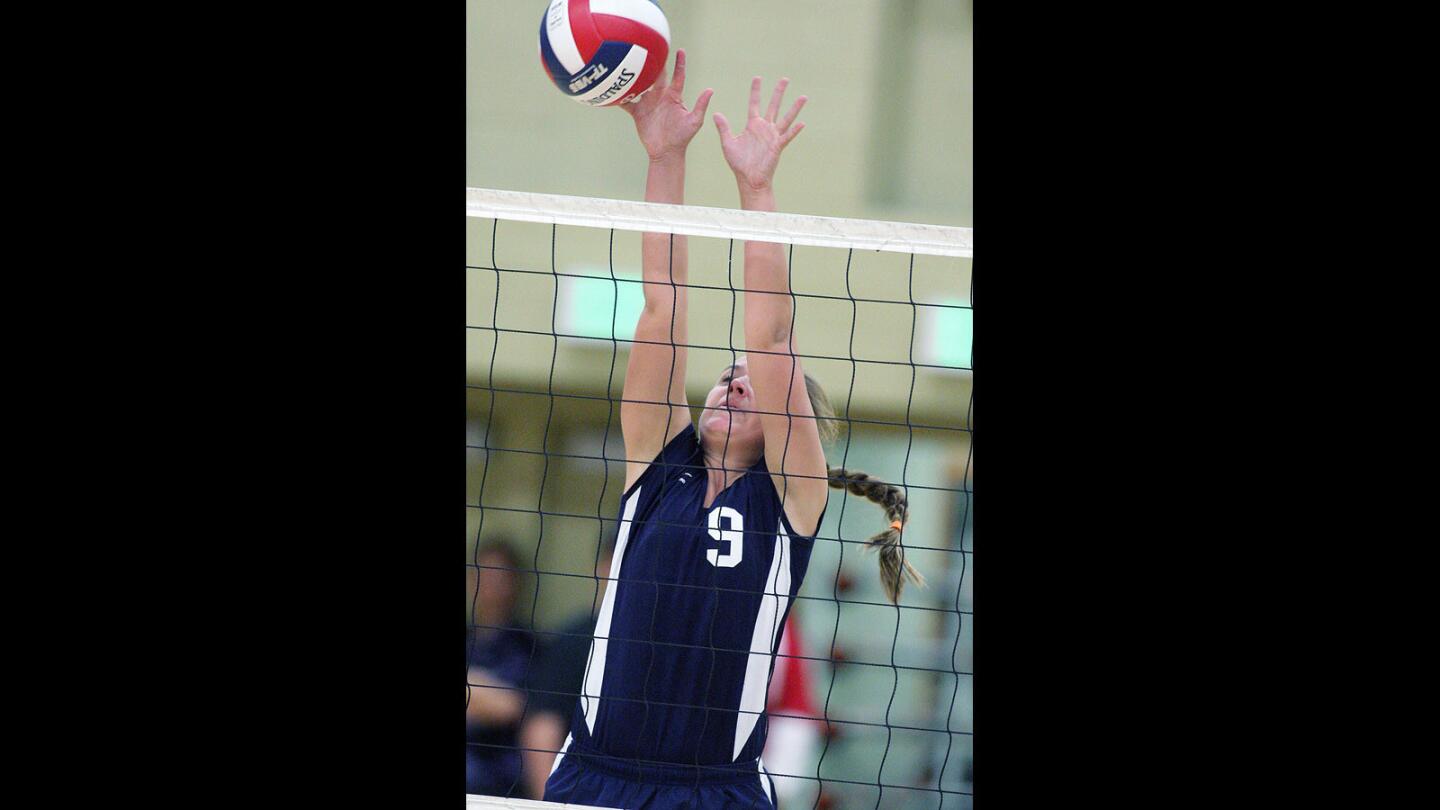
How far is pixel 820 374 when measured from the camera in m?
5.76

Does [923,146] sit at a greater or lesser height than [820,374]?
greater

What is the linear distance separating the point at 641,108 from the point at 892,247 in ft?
2.27

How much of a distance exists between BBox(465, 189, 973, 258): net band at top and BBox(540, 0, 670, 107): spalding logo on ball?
0.92 ft

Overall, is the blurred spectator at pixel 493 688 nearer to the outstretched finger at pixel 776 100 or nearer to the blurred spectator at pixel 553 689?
the blurred spectator at pixel 553 689

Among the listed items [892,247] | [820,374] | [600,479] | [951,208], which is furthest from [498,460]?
[892,247]

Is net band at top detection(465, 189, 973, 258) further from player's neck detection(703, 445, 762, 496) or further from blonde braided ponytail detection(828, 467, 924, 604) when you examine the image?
blonde braided ponytail detection(828, 467, 924, 604)

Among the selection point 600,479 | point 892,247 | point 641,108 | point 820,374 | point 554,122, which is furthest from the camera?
point 554,122

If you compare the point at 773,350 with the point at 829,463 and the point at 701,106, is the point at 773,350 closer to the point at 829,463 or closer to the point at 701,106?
the point at 701,106

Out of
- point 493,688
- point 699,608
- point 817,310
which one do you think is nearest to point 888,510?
point 699,608

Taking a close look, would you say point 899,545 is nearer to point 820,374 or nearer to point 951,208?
point 820,374

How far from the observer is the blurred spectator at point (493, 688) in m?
3.59

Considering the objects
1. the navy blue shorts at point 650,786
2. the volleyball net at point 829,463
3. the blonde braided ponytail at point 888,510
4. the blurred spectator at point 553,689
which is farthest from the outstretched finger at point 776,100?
the volleyball net at point 829,463

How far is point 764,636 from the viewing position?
261cm

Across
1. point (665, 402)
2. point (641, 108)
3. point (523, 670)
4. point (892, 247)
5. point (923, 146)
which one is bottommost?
point (523, 670)
